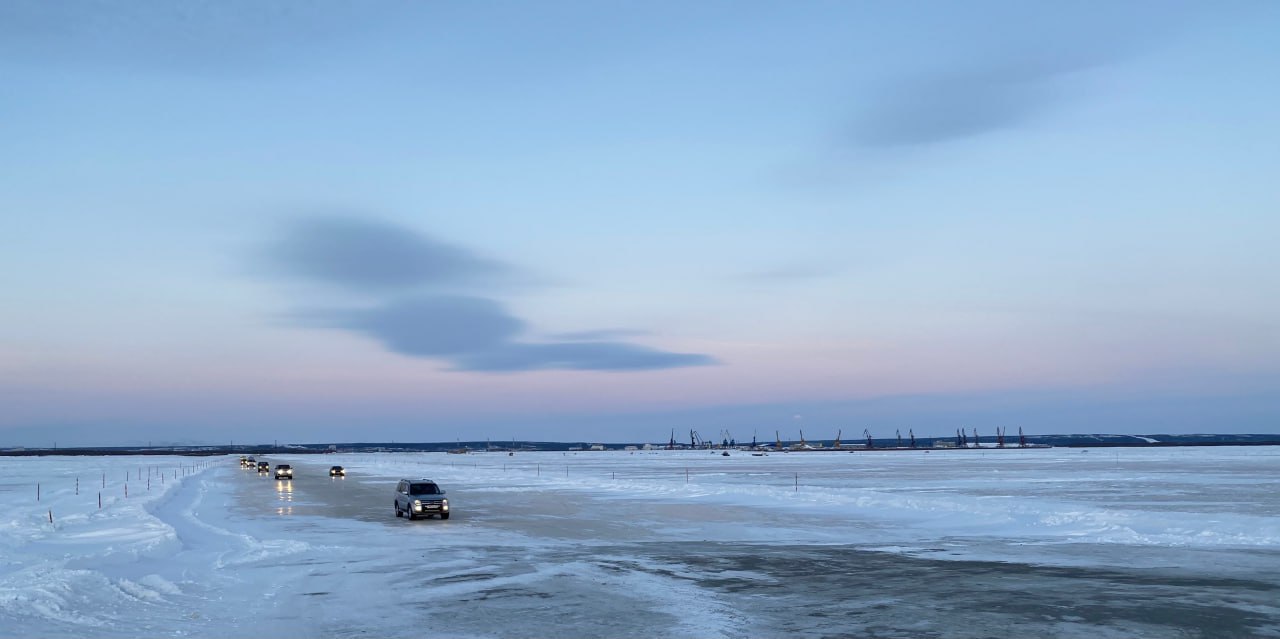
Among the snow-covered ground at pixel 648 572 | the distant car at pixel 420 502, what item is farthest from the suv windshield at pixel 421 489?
the snow-covered ground at pixel 648 572

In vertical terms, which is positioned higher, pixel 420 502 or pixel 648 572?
pixel 420 502

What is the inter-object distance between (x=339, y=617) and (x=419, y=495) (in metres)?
22.2

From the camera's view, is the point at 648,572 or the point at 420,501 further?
the point at 420,501

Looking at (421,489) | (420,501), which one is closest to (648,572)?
(420,501)

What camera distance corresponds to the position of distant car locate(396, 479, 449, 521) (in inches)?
1443

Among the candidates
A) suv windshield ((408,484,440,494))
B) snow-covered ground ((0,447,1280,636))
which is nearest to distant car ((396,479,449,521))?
suv windshield ((408,484,440,494))

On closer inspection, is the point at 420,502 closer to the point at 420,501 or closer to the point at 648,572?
the point at 420,501

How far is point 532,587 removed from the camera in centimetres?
1955

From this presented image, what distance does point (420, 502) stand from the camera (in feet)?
121

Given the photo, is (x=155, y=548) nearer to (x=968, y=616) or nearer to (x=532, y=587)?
(x=532, y=587)

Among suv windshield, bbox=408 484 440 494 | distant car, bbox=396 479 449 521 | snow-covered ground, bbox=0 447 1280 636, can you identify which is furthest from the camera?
suv windshield, bbox=408 484 440 494

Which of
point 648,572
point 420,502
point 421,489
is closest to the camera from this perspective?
point 648,572

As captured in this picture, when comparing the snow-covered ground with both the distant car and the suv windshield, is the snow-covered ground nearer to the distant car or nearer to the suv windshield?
the distant car

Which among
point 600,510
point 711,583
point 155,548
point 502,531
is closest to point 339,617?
point 711,583
